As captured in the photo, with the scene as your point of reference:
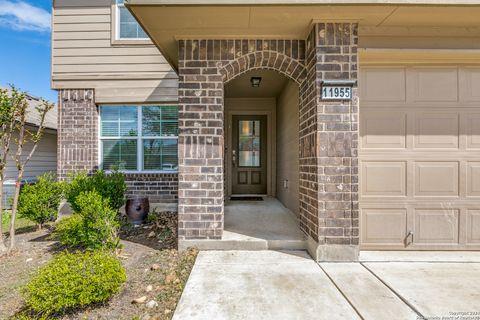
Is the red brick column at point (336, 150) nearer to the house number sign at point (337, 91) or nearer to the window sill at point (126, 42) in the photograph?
the house number sign at point (337, 91)

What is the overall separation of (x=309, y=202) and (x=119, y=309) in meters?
2.29

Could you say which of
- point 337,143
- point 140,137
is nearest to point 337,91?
point 337,143

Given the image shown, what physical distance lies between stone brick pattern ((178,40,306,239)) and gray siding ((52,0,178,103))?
7.95 ft

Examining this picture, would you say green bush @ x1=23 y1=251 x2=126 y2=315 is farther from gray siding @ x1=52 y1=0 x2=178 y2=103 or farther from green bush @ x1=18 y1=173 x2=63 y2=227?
gray siding @ x1=52 y1=0 x2=178 y2=103

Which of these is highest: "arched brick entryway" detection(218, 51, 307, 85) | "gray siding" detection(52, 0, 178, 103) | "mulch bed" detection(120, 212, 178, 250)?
"gray siding" detection(52, 0, 178, 103)

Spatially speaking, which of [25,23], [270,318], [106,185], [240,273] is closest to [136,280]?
[240,273]

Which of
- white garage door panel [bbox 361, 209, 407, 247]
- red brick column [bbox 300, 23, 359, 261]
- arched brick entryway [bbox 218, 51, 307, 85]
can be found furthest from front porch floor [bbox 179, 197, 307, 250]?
arched brick entryway [bbox 218, 51, 307, 85]

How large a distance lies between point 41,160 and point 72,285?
701 centimetres

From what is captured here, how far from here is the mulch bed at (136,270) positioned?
216 centimetres

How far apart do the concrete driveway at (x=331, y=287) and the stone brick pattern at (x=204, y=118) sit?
1.65 ft

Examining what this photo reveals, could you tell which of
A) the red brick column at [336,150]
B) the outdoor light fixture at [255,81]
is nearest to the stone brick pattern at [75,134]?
the outdoor light fixture at [255,81]

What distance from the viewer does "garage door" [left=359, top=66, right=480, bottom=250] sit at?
10.6 ft

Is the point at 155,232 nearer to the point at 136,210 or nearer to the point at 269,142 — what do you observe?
the point at 136,210

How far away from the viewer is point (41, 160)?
7.52 meters
